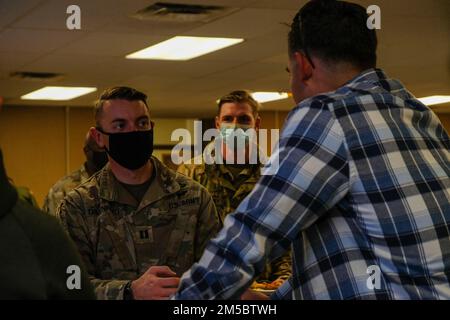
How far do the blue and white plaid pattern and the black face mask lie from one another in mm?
987

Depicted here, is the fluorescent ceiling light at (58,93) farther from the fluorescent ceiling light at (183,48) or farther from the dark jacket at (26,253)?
the dark jacket at (26,253)

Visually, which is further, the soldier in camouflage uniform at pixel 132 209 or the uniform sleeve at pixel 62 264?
the soldier in camouflage uniform at pixel 132 209

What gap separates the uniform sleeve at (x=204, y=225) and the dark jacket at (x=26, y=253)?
1233mm

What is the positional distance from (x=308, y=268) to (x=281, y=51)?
4.98 m

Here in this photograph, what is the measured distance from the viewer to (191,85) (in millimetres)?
8195

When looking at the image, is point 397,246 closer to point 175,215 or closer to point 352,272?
point 352,272

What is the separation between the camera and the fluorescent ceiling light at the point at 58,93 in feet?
27.1

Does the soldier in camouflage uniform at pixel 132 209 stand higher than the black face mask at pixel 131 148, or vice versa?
the black face mask at pixel 131 148

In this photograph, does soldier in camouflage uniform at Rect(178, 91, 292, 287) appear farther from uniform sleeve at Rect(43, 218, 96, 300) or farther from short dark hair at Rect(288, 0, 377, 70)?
uniform sleeve at Rect(43, 218, 96, 300)

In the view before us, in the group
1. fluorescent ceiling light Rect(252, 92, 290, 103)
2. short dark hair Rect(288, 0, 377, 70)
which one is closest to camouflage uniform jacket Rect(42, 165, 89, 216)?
short dark hair Rect(288, 0, 377, 70)

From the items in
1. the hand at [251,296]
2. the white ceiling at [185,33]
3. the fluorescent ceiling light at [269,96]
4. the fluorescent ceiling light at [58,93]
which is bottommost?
the hand at [251,296]

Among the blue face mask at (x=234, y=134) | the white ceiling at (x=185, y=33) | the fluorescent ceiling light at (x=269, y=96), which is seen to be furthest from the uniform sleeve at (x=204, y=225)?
the fluorescent ceiling light at (x=269, y=96)
